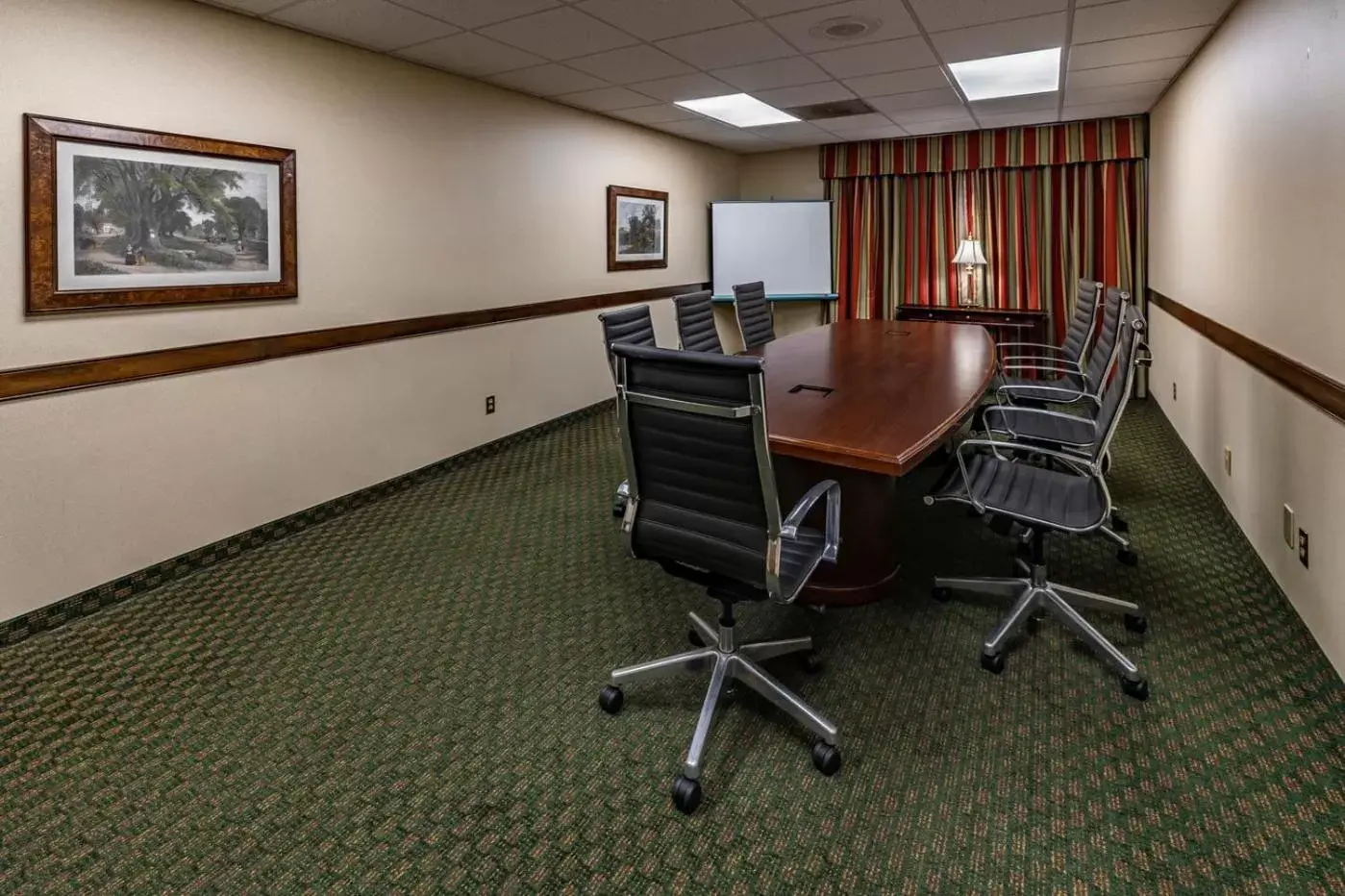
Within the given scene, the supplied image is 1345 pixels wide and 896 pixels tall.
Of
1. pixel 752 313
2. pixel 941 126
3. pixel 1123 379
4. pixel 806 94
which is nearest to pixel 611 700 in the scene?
pixel 1123 379

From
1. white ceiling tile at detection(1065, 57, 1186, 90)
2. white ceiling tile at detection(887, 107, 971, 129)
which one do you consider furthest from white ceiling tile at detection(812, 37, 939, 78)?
white ceiling tile at detection(887, 107, 971, 129)

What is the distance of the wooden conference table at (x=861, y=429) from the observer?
1883mm

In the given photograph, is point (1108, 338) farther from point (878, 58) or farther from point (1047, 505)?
point (878, 58)

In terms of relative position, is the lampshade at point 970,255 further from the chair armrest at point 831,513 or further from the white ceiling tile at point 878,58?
the chair armrest at point 831,513

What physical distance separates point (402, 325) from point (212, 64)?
130 cm

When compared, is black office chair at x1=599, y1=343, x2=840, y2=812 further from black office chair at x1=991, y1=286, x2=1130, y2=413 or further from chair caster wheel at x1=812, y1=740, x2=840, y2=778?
black office chair at x1=991, y1=286, x2=1130, y2=413

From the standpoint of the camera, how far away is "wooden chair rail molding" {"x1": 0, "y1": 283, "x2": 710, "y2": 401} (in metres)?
2.32

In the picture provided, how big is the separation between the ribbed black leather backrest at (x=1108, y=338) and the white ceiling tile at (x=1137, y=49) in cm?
139

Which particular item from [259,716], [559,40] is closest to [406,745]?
[259,716]

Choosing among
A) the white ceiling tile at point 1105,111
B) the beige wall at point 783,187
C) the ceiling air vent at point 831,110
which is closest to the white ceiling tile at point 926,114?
the ceiling air vent at point 831,110

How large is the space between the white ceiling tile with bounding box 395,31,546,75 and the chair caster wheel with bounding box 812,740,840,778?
3086 millimetres

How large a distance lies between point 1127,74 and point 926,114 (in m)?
1.31

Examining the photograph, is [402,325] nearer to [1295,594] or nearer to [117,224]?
[117,224]

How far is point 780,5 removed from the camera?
2.89 meters
